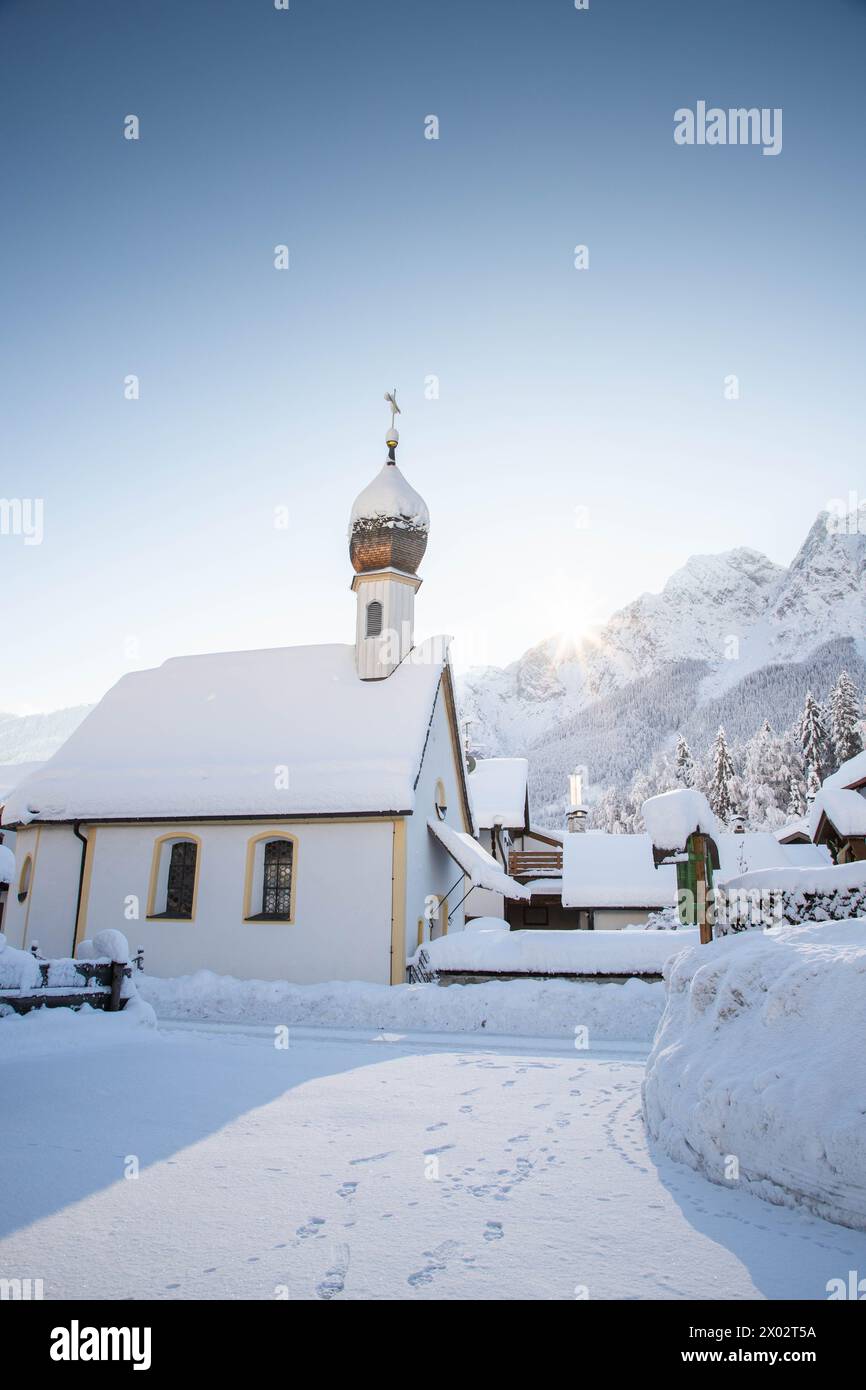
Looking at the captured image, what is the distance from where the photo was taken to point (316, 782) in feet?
54.2

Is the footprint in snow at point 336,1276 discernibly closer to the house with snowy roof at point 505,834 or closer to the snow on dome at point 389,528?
the snow on dome at point 389,528

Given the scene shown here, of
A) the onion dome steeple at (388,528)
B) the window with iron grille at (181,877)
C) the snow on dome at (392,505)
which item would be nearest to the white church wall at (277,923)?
the window with iron grille at (181,877)

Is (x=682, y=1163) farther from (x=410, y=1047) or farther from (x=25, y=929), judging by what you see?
(x=25, y=929)

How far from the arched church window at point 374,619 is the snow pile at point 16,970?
13398 mm

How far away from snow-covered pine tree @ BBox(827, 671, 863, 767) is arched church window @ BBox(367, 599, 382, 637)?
4865 cm

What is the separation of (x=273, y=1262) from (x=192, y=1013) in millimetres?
12524

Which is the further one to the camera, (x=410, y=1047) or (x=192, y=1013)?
(x=192, y=1013)

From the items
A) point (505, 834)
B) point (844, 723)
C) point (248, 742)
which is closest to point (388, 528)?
point (248, 742)

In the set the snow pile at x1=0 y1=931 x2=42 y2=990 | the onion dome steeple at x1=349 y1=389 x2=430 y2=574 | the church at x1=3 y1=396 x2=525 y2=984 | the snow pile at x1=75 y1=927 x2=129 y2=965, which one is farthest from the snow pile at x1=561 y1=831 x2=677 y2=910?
the snow pile at x1=0 y1=931 x2=42 y2=990

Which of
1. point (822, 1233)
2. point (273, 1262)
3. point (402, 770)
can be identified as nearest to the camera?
point (273, 1262)

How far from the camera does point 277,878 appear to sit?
1697 cm

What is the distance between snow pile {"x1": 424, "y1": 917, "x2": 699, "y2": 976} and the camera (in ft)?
46.3

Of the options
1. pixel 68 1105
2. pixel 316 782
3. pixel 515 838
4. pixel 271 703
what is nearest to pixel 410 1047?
pixel 68 1105

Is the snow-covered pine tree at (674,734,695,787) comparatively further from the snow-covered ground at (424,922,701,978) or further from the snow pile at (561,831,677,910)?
the snow-covered ground at (424,922,701,978)
